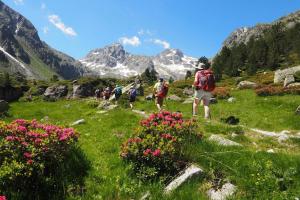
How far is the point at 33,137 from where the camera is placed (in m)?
10.3

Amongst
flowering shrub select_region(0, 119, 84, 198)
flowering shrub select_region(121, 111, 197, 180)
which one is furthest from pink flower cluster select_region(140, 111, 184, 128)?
flowering shrub select_region(0, 119, 84, 198)

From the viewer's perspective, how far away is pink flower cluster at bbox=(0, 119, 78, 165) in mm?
9742

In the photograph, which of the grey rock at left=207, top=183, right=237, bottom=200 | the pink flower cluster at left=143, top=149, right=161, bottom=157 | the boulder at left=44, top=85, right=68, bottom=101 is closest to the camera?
the grey rock at left=207, top=183, right=237, bottom=200

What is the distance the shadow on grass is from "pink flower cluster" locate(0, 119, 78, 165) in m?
0.45

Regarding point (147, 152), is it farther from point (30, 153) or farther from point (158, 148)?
point (30, 153)

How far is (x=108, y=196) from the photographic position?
31.4ft

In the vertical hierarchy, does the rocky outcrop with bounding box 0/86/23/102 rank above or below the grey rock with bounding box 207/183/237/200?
below

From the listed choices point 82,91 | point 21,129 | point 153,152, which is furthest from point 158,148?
point 82,91

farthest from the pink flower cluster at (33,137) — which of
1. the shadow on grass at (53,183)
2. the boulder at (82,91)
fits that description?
the boulder at (82,91)

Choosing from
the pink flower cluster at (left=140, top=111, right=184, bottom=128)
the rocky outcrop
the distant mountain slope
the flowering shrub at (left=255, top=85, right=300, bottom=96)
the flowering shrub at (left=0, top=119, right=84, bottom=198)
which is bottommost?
the rocky outcrop

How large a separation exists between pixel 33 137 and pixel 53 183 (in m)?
1.36

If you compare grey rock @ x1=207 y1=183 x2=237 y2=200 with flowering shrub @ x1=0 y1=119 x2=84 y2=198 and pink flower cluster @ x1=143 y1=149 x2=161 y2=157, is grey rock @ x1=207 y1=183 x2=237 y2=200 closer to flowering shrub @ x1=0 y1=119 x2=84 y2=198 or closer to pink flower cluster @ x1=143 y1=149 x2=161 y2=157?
pink flower cluster @ x1=143 y1=149 x2=161 y2=157

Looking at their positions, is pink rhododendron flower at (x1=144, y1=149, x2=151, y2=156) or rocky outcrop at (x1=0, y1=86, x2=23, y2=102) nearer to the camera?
pink rhododendron flower at (x1=144, y1=149, x2=151, y2=156)

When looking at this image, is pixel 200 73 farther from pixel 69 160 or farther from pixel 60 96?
pixel 60 96
